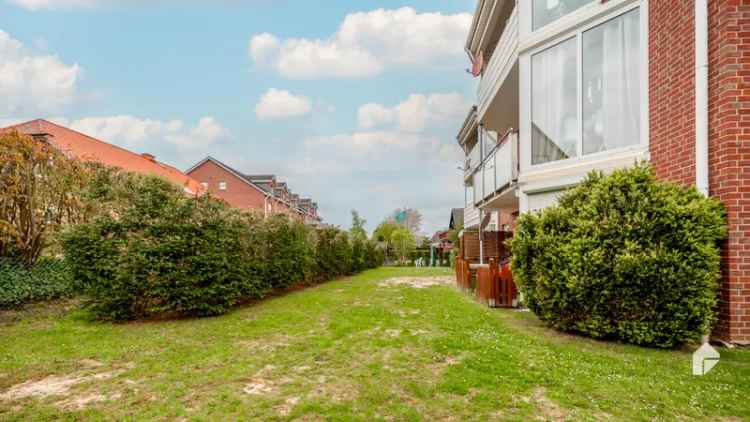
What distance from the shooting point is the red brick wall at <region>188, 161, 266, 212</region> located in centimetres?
4062

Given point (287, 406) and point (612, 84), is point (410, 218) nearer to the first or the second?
point (612, 84)

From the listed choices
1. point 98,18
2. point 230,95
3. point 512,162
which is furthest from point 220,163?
point 512,162

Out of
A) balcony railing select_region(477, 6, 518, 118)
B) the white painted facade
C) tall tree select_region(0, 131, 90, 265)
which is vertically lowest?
tall tree select_region(0, 131, 90, 265)

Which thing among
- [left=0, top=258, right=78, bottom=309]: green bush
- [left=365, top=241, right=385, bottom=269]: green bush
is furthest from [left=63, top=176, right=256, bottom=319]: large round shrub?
[left=365, top=241, right=385, bottom=269]: green bush

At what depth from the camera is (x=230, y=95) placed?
769 inches

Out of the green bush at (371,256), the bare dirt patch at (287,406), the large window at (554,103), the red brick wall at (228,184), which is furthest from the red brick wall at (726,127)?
the red brick wall at (228,184)

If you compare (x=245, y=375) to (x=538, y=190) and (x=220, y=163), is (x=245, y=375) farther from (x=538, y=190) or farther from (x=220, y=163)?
(x=220, y=163)

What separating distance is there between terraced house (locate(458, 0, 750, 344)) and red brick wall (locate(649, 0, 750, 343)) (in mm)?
13

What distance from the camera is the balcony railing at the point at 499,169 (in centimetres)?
942

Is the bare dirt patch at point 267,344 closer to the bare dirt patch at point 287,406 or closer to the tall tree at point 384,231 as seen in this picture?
the bare dirt patch at point 287,406

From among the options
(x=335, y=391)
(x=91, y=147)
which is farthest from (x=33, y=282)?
(x=91, y=147)

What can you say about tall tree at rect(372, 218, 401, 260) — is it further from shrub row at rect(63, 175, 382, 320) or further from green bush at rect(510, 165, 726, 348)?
green bush at rect(510, 165, 726, 348)

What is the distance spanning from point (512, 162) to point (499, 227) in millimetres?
7704

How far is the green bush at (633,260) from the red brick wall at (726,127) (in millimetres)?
221
